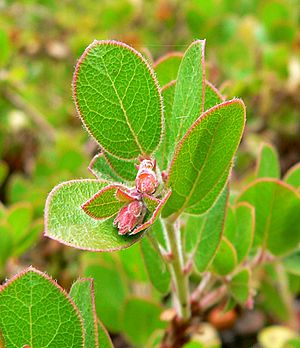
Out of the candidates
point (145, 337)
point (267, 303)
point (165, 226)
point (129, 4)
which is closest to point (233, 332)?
point (267, 303)

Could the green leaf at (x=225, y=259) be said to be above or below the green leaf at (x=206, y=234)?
below

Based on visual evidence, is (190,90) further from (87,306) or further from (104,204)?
(87,306)

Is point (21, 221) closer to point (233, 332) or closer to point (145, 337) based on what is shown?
point (145, 337)

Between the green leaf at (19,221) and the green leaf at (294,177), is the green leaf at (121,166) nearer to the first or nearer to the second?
the green leaf at (294,177)

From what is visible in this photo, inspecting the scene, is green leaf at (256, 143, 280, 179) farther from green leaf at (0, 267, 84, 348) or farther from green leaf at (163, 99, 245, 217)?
green leaf at (0, 267, 84, 348)

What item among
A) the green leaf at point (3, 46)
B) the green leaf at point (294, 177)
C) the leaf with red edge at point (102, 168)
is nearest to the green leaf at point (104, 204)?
the leaf with red edge at point (102, 168)

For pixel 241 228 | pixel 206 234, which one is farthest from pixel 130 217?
pixel 241 228
